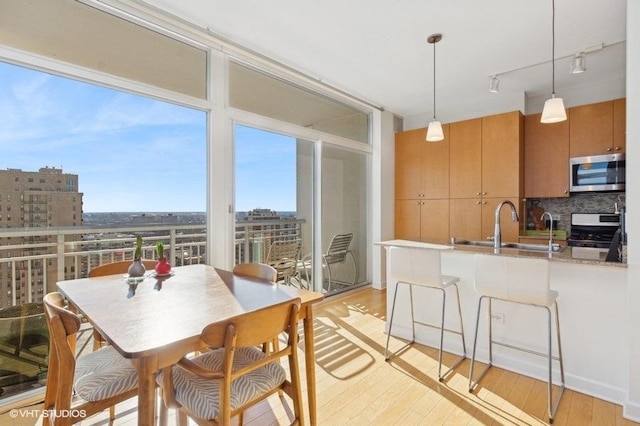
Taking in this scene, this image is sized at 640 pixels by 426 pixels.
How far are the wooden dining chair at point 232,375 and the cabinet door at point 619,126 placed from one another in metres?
4.14

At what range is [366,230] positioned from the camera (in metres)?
5.00

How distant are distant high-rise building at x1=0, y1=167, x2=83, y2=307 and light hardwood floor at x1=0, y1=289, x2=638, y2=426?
771 mm

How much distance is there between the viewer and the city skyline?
2053mm

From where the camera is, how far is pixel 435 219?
4.65m

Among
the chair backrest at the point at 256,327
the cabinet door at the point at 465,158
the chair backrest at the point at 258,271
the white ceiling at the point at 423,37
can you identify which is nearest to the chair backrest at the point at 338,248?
the cabinet door at the point at 465,158

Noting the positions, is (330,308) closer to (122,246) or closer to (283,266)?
(283,266)

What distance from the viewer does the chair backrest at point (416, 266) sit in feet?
8.18

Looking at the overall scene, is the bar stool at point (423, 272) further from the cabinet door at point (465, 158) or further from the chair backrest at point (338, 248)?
the cabinet door at point (465, 158)

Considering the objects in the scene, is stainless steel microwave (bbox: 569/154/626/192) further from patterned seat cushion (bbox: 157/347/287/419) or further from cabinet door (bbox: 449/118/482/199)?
patterned seat cushion (bbox: 157/347/287/419)

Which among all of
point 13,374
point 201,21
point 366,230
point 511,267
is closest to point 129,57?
point 201,21

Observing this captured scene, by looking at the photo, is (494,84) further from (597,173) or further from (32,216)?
(32,216)

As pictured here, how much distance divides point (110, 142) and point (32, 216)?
697 millimetres

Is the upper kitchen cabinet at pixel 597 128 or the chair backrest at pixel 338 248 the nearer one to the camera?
the upper kitchen cabinet at pixel 597 128

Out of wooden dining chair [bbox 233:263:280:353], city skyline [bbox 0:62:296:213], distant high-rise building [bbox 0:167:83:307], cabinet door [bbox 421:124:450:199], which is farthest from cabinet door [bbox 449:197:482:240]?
distant high-rise building [bbox 0:167:83:307]
